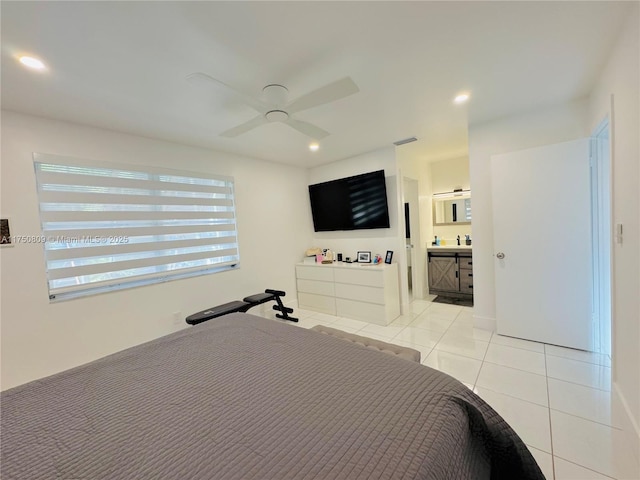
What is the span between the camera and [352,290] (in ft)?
12.2

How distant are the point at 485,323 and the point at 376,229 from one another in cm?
182

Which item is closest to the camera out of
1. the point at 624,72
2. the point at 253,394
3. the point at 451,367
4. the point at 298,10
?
the point at 253,394

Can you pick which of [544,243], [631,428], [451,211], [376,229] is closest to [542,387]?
[631,428]

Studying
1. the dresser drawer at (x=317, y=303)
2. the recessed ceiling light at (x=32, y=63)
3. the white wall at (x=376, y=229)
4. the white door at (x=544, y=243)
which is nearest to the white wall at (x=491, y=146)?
the white door at (x=544, y=243)

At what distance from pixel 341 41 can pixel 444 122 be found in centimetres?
182

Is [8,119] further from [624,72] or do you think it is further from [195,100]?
[624,72]

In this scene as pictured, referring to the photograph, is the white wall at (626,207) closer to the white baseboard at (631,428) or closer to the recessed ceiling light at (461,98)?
the white baseboard at (631,428)

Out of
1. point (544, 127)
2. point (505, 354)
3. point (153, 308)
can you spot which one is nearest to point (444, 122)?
point (544, 127)

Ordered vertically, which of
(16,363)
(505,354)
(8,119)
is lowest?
(505,354)

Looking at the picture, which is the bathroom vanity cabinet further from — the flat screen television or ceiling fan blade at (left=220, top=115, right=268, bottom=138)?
ceiling fan blade at (left=220, top=115, right=268, bottom=138)

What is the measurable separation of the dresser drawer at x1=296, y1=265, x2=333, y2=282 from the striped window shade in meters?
1.23

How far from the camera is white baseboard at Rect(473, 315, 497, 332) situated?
3.04 meters

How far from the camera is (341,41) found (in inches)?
62.1

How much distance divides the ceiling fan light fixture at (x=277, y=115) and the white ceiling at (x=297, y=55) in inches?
9.0
